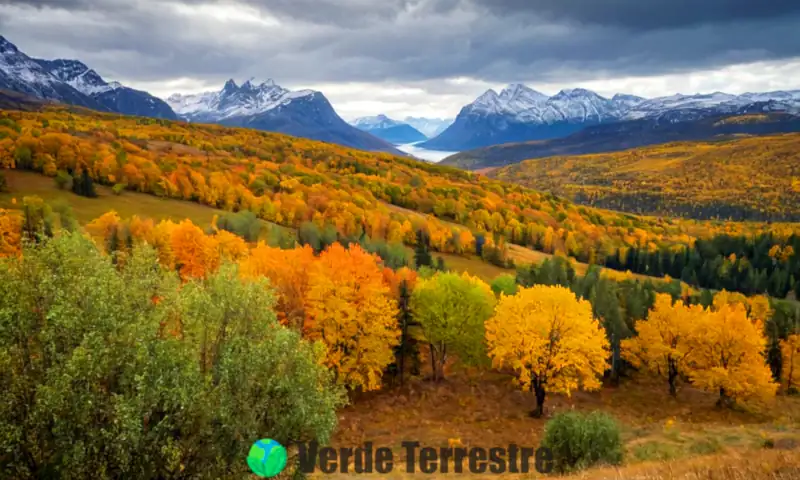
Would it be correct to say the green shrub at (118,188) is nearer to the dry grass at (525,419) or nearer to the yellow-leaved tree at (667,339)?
the dry grass at (525,419)

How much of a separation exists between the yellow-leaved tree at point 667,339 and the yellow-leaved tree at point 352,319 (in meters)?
37.1

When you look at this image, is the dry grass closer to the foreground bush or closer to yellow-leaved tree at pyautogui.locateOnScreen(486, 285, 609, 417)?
yellow-leaved tree at pyautogui.locateOnScreen(486, 285, 609, 417)

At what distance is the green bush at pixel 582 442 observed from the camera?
1183 inches

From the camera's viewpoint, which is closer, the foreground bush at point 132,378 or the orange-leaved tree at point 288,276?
the foreground bush at point 132,378

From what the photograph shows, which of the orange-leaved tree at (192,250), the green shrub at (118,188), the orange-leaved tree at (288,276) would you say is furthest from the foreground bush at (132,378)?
the green shrub at (118,188)

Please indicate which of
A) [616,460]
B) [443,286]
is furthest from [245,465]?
[443,286]

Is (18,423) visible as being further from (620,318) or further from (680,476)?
(620,318)

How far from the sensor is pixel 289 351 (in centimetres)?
2522

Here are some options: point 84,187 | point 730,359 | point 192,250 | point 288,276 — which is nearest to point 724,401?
point 730,359

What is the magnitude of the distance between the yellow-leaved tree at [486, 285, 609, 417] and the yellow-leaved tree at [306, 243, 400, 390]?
39.0 ft

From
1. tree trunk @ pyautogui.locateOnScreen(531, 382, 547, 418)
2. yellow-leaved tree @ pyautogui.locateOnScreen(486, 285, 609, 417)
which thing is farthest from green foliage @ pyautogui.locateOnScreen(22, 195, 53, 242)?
tree trunk @ pyautogui.locateOnScreen(531, 382, 547, 418)

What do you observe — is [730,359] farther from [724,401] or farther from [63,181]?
[63,181]

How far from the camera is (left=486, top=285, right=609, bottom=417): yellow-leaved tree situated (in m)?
51.6

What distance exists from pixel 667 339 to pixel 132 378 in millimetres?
67139
